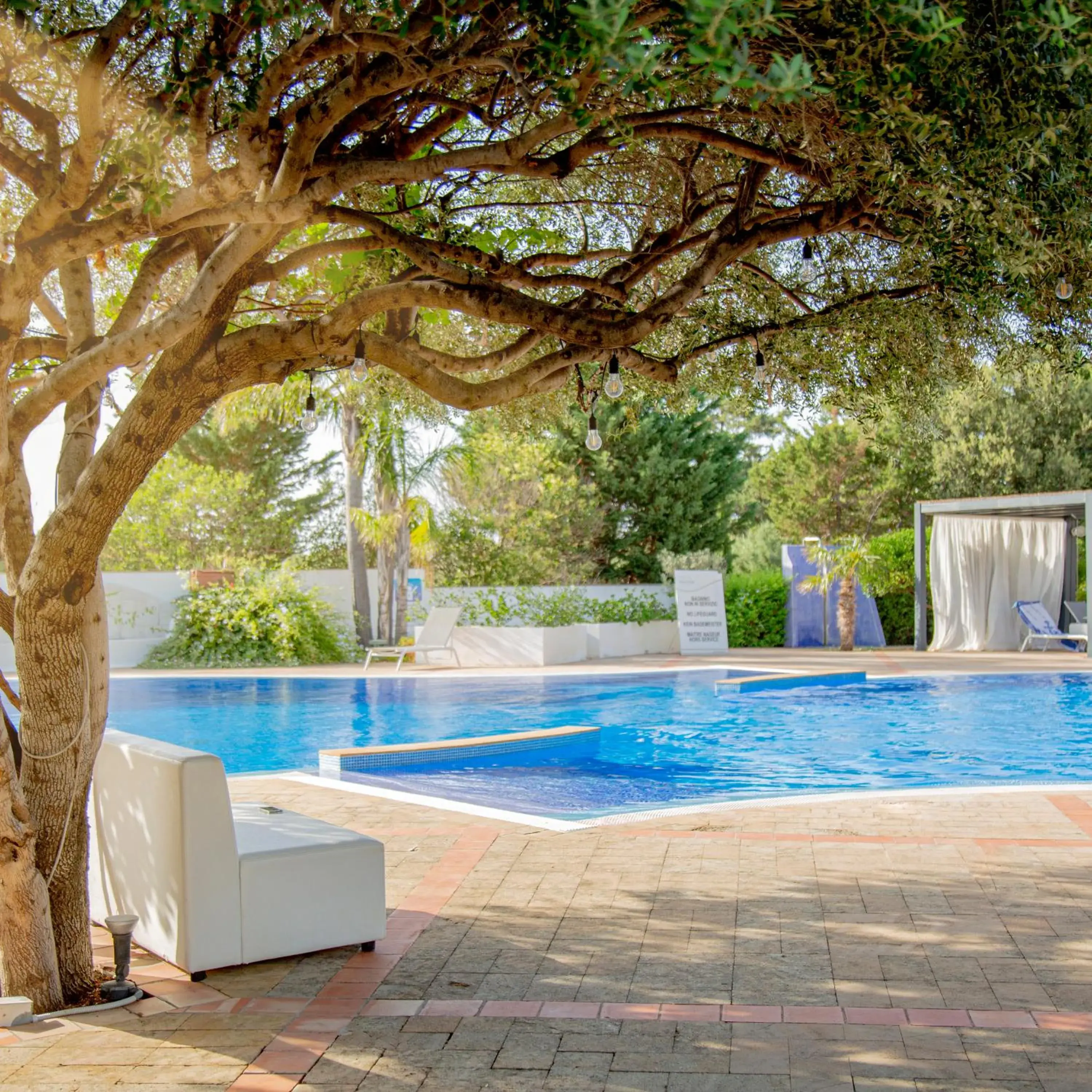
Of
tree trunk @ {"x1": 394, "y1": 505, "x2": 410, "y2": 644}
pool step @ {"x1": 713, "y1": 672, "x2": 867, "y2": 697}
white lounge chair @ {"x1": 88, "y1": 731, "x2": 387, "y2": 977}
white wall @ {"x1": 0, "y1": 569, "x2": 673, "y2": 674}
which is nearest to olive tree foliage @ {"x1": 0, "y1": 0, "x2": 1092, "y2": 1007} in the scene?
A: white lounge chair @ {"x1": 88, "y1": 731, "x2": 387, "y2": 977}

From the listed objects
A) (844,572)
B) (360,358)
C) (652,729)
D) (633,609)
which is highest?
(360,358)

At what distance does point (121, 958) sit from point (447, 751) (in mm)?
6492

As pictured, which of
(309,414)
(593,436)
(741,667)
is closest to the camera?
(593,436)

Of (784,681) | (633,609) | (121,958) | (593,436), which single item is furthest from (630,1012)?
(633,609)

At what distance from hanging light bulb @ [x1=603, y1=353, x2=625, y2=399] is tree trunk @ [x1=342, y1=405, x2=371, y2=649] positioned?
50.3 feet

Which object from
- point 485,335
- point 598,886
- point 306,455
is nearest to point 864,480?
point 306,455

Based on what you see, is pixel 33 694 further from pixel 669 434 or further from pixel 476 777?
pixel 669 434

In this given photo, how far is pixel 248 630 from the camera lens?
797 inches

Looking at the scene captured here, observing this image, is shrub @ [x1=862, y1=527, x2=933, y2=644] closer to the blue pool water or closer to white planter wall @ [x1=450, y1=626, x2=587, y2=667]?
the blue pool water

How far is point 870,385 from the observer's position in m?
7.26

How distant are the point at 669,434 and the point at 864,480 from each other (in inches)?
205

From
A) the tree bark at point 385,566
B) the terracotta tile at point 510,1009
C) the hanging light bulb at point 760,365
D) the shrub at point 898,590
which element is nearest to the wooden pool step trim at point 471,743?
the hanging light bulb at point 760,365

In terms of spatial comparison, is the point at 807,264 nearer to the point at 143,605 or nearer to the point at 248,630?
the point at 248,630

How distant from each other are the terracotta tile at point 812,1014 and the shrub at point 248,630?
16.7 metres
